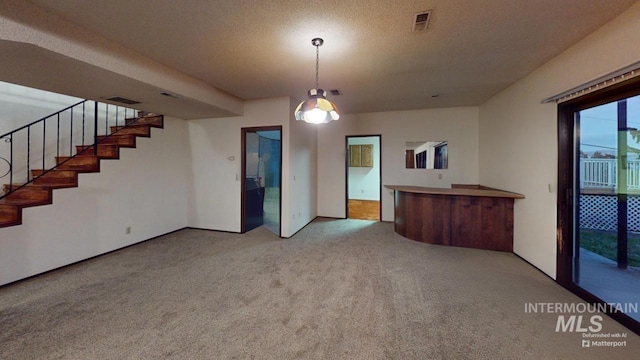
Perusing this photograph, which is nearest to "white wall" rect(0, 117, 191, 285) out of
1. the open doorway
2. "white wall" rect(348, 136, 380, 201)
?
the open doorway

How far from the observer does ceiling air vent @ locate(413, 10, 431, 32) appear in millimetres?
1992

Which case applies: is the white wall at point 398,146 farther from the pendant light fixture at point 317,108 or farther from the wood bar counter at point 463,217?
the pendant light fixture at point 317,108

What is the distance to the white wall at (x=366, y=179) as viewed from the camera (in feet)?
28.0

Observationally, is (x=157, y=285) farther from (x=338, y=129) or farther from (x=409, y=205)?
(x=338, y=129)

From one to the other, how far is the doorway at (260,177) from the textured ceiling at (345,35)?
4.93 ft

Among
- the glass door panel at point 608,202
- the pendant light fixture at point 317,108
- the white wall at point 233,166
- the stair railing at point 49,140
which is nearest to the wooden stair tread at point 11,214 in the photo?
the stair railing at point 49,140

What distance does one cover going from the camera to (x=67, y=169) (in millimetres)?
3477

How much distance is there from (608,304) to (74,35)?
17.8 ft

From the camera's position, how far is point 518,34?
230cm

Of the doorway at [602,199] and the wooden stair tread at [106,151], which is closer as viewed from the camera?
the doorway at [602,199]

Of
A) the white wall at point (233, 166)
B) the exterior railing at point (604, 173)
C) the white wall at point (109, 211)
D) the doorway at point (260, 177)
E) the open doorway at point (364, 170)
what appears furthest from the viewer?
the open doorway at point (364, 170)

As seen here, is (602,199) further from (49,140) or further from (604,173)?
(49,140)

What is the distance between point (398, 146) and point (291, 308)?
4.39 meters

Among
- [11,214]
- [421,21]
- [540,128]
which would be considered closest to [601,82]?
[540,128]
